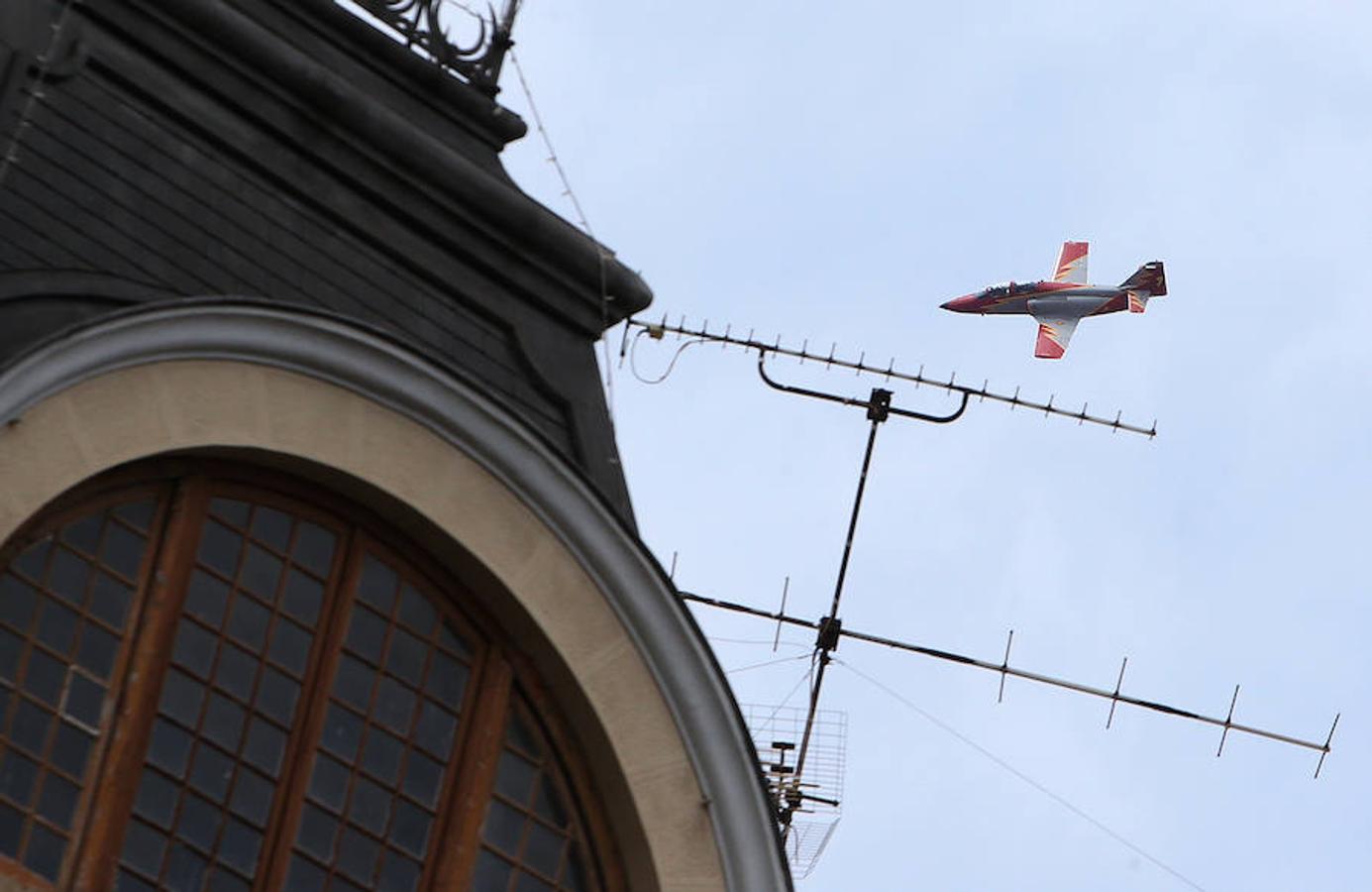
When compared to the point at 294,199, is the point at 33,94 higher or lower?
lower

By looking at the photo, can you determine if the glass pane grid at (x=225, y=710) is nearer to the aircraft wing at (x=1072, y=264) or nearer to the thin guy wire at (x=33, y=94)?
the thin guy wire at (x=33, y=94)

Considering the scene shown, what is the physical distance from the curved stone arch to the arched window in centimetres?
40

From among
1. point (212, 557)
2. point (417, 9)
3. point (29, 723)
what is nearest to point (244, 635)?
point (212, 557)

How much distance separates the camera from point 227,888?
1394 centimetres

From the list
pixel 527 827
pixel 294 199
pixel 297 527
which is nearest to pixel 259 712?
pixel 297 527

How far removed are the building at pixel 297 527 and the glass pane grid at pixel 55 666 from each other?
0.02 metres

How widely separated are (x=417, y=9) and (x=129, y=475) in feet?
→ 13.6

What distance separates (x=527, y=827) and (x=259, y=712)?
168 centimetres

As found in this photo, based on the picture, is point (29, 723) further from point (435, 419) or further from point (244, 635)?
point (435, 419)

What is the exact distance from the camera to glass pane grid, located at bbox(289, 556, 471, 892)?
1438 centimetres

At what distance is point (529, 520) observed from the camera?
14.9m

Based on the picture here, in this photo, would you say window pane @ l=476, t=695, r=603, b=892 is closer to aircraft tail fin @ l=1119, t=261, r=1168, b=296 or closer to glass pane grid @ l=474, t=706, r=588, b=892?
glass pane grid @ l=474, t=706, r=588, b=892

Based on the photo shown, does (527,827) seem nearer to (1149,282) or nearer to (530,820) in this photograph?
(530,820)

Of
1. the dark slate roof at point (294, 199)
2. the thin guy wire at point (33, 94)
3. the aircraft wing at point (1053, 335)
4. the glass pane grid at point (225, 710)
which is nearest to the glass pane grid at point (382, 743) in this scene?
the glass pane grid at point (225, 710)
